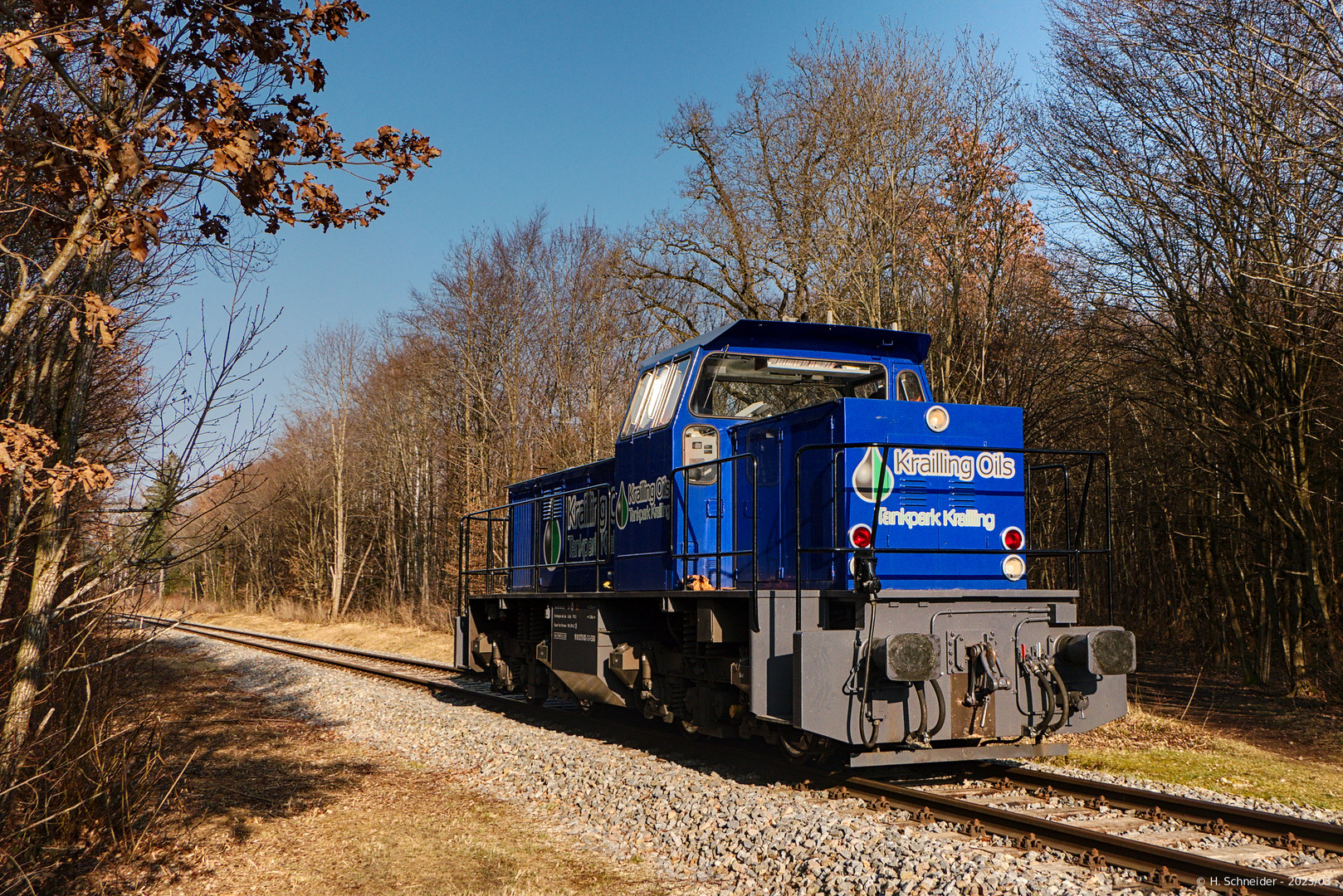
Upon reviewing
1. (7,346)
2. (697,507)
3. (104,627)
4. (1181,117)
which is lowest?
(104,627)

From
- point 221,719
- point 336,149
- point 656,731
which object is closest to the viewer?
point 336,149

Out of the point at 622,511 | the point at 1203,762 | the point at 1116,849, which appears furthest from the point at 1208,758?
the point at 622,511

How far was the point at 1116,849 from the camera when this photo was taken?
205 inches

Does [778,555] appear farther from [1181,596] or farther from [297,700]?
[1181,596]

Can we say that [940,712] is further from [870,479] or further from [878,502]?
[870,479]

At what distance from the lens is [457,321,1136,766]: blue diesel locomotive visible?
21.9 feet

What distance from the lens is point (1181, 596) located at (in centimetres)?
2062

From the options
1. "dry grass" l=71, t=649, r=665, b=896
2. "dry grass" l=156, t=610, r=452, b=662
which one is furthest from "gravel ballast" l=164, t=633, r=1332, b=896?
"dry grass" l=156, t=610, r=452, b=662

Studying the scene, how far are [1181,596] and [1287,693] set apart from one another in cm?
830

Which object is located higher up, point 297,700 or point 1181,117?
point 1181,117

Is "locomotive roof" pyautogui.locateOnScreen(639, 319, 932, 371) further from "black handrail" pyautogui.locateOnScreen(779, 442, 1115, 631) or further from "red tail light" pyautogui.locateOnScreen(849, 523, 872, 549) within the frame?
"red tail light" pyautogui.locateOnScreen(849, 523, 872, 549)

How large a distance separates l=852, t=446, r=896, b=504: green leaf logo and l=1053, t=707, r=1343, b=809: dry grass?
2845mm

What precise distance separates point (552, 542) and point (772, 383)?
161 inches

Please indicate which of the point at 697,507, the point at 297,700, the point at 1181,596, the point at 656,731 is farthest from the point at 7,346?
the point at 1181,596
